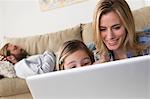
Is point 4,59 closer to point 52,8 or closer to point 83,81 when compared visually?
point 52,8

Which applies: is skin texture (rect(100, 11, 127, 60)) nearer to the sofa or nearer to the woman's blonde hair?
the woman's blonde hair

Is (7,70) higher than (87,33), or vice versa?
(87,33)

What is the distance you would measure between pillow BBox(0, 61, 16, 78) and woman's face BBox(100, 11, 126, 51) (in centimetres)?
140

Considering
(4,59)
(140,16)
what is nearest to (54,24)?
(4,59)

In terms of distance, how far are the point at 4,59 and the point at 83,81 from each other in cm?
207

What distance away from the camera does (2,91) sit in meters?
2.21

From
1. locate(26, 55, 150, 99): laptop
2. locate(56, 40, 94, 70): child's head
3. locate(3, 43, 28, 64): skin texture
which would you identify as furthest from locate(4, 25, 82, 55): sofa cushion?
locate(26, 55, 150, 99): laptop

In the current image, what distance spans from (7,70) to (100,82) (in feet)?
6.35

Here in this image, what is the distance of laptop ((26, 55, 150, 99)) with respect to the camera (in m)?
0.46

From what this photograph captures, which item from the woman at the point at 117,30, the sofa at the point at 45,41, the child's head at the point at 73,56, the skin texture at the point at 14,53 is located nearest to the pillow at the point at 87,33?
the sofa at the point at 45,41

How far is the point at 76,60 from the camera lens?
92cm

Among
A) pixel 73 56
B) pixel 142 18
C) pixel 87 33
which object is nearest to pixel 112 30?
pixel 73 56

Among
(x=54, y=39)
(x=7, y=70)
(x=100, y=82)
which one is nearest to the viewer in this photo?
(x=100, y=82)

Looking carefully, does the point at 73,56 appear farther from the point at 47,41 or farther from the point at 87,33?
the point at 47,41
